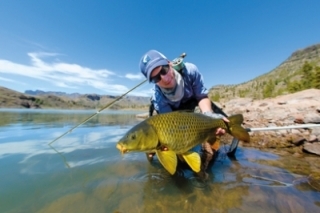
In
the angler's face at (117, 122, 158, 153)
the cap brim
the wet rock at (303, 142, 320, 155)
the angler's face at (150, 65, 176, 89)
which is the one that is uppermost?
the cap brim

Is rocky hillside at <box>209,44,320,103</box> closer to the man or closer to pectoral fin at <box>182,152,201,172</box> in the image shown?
the man

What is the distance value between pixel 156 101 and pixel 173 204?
247 centimetres

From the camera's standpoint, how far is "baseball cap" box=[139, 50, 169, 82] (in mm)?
3209

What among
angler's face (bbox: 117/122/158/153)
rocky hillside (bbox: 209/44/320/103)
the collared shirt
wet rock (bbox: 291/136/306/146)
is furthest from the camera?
rocky hillside (bbox: 209/44/320/103)

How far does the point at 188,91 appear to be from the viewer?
423 cm

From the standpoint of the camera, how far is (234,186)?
10.2 feet

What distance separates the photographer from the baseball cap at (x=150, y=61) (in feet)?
10.5

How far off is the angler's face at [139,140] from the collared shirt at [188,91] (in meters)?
1.87

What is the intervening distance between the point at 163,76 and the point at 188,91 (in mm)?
1075

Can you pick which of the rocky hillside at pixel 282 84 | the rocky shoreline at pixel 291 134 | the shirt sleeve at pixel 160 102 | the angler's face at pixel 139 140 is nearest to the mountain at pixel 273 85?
the rocky hillside at pixel 282 84

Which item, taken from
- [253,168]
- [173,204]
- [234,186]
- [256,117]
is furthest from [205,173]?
[256,117]

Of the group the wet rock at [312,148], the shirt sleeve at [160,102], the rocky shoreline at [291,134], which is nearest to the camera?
the shirt sleeve at [160,102]

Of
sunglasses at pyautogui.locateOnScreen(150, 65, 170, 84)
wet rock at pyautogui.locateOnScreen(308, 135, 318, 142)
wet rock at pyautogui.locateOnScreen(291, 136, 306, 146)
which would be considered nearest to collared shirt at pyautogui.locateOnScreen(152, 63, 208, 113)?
sunglasses at pyautogui.locateOnScreen(150, 65, 170, 84)

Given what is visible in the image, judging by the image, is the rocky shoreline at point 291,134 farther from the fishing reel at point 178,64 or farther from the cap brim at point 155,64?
the cap brim at point 155,64
